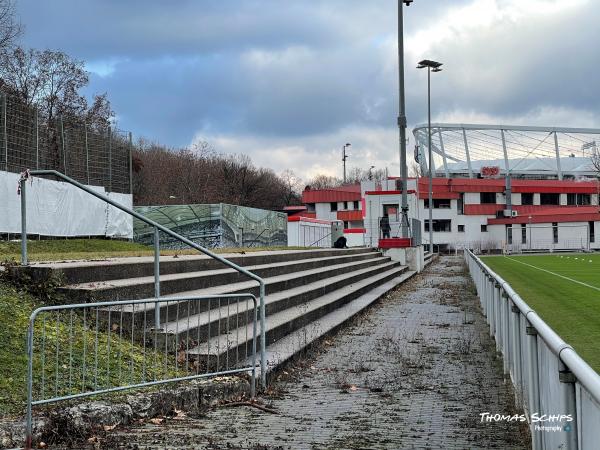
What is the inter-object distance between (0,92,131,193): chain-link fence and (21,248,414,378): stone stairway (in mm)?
8568

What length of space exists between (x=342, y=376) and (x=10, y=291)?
405 centimetres

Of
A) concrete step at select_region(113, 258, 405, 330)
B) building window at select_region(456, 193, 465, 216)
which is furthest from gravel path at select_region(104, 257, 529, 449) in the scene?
building window at select_region(456, 193, 465, 216)

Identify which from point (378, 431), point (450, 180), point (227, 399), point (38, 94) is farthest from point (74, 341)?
point (450, 180)

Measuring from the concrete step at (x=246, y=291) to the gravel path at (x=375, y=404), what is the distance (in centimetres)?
113

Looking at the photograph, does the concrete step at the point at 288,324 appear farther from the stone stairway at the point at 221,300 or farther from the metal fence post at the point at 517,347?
the metal fence post at the point at 517,347

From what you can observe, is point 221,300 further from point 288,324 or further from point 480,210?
point 480,210

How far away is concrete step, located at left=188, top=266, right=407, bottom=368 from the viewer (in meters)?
7.81

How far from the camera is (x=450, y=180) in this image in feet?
281

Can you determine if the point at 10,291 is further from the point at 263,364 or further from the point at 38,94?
the point at 38,94

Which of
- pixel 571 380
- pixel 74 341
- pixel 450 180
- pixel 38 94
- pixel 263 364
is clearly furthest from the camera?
pixel 450 180

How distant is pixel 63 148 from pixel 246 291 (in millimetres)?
14276

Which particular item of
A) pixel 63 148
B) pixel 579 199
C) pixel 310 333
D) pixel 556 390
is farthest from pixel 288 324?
pixel 579 199

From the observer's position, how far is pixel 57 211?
68.9 feet

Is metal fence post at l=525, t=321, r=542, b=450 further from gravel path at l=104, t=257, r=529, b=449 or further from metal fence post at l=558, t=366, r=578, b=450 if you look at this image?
metal fence post at l=558, t=366, r=578, b=450
